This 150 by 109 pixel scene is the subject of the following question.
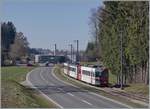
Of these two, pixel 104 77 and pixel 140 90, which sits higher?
pixel 104 77

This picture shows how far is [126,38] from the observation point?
222 ft

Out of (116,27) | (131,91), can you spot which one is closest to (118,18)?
(116,27)

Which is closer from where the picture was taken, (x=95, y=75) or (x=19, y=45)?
(x=95, y=75)

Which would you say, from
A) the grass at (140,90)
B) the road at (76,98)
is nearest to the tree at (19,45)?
the road at (76,98)

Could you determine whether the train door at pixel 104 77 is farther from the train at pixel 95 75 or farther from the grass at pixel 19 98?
the grass at pixel 19 98

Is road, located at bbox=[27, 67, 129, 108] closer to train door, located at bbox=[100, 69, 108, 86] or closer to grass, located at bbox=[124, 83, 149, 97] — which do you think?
train door, located at bbox=[100, 69, 108, 86]

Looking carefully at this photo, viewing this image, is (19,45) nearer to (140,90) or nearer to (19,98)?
(140,90)

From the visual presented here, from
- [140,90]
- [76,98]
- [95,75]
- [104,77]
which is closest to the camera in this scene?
Result: [76,98]

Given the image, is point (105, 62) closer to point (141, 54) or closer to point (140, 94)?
point (141, 54)

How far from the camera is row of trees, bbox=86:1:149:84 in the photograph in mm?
60594

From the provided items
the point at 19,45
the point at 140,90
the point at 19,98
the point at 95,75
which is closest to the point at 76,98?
the point at 140,90

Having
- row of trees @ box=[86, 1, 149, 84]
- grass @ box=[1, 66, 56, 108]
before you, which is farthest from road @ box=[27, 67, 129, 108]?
row of trees @ box=[86, 1, 149, 84]

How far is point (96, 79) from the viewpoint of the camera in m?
67.1

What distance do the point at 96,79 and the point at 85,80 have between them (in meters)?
7.80
